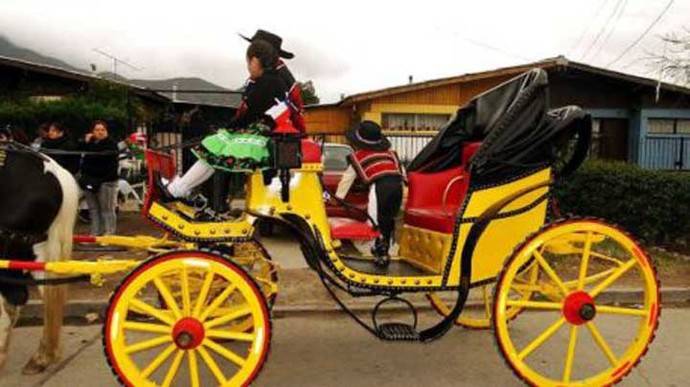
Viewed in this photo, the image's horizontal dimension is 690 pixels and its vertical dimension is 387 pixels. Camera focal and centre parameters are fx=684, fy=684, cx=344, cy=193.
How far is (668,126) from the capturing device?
1917 centimetres

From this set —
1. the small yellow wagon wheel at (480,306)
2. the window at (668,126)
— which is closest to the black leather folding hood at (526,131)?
the small yellow wagon wheel at (480,306)

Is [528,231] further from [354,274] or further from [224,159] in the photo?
[224,159]

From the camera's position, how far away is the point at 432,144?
5633 millimetres

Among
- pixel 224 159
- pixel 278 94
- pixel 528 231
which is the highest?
pixel 278 94

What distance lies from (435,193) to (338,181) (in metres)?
4.75

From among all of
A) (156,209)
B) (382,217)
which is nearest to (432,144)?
(382,217)

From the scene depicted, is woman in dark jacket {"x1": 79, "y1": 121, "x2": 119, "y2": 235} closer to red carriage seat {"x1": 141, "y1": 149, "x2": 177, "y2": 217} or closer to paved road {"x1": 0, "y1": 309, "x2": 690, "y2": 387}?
paved road {"x1": 0, "y1": 309, "x2": 690, "y2": 387}

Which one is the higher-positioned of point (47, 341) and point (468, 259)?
point (468, 259)

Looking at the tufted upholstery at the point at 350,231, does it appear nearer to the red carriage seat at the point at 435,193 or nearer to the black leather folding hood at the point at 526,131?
the red carriage seat at the point at 435,193

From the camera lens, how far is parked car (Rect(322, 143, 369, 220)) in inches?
252

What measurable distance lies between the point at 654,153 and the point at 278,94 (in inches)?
646

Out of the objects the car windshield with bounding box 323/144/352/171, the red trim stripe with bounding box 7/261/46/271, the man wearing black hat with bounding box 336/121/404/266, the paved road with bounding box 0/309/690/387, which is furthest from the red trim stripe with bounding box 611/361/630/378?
the car windshield with bounding box 323/144/352/171

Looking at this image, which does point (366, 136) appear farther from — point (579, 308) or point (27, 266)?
point (27, 266)

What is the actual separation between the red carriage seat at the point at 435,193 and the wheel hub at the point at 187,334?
188 centimetres
